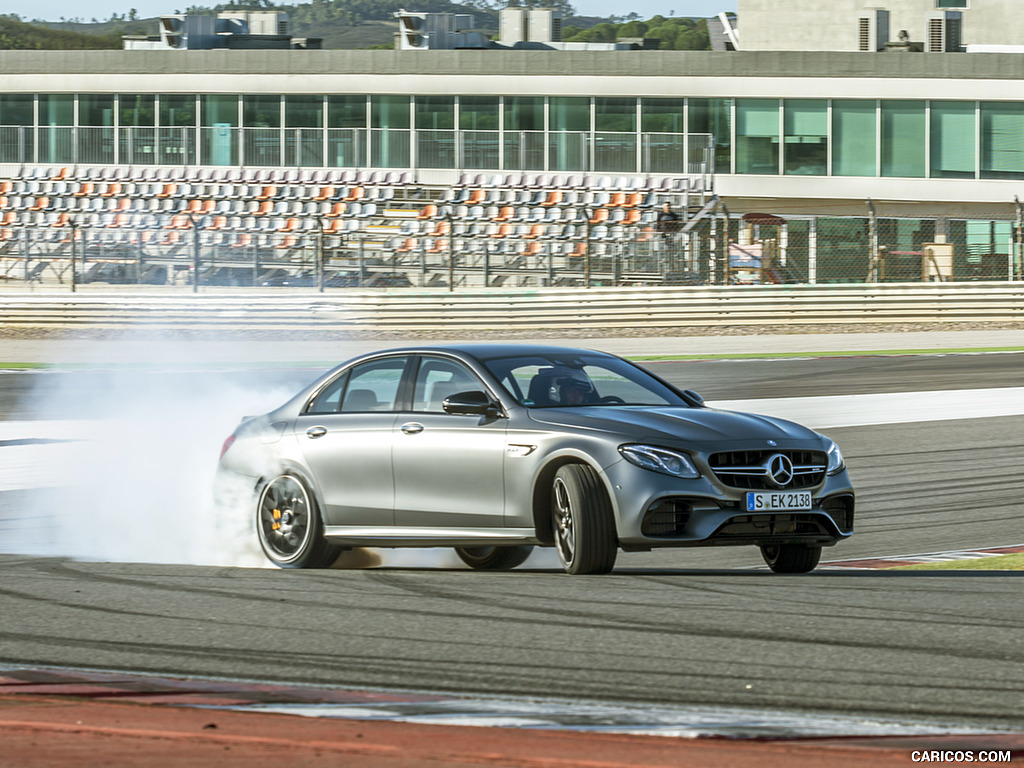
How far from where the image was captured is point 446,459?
29.1ft

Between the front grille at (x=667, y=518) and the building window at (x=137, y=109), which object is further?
the building window at (x=137, y=109)

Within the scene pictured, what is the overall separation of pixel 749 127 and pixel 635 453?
39337 mm

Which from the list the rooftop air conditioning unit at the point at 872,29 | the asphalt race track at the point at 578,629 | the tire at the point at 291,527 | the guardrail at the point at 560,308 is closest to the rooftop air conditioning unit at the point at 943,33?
the rooftop air conditioning unit at the point at 872,29

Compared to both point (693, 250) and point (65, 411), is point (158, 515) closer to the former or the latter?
point (65, 411)

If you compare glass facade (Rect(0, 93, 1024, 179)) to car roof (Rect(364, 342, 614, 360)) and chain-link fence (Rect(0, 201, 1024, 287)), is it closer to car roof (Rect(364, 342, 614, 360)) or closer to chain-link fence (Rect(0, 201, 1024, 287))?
chain-link fence (Rect(0, 201, 1024, 287))

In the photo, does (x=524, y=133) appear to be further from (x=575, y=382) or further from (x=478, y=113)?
(x=575, y=382)

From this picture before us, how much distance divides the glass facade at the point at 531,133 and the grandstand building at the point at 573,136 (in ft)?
0.19

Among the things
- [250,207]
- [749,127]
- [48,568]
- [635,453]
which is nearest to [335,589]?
[635,453]

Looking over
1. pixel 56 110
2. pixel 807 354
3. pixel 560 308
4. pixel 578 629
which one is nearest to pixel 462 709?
pixel 578 629

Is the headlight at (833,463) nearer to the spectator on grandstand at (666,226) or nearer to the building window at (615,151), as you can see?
the spectator on grandstand at (666,226)

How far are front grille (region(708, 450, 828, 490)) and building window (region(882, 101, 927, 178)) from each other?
38.3m

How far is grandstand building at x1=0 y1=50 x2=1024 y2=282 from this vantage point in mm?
43625

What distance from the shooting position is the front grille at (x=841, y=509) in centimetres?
855

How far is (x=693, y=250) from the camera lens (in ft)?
106
